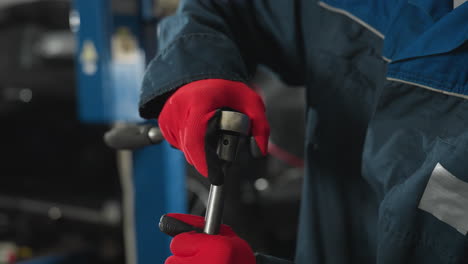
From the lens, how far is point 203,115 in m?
0.47

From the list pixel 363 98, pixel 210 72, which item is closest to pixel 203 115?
pixel 210 72

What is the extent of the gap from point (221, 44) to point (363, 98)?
0.22 m

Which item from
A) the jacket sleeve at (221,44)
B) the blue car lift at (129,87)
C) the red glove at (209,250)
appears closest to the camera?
the red glove at (209,250)

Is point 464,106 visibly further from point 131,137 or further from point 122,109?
point 122,109

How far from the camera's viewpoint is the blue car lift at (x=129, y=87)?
1173 mm

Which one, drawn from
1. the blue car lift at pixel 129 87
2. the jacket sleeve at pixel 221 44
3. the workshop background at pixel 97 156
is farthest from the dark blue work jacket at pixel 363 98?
the blue car lift at pixel 129 87

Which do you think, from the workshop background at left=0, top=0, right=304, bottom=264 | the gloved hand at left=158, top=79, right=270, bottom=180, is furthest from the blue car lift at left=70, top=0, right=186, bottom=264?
the gloved hand at left=158, top=79, right=270, bottom=180

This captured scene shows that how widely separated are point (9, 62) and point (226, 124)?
204cm

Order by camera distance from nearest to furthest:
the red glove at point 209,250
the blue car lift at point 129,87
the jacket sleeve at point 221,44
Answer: the red glove at point 209,250
the jacket sleeve at point 221,44
the blue car lift at point 129,87

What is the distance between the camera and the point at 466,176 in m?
0.43

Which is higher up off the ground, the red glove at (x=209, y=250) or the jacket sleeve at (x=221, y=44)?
the jacket sleeve at (x=221, y=44)

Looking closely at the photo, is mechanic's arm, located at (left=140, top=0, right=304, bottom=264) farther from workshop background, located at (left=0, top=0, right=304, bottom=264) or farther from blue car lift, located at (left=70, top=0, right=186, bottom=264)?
blue car lift, located at (left=70, top=0, right=186, bottom=264)

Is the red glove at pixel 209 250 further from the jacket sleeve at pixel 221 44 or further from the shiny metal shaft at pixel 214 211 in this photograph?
the jacket sleeve at pixel 221 44

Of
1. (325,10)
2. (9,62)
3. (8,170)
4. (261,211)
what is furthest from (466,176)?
(8,170)
